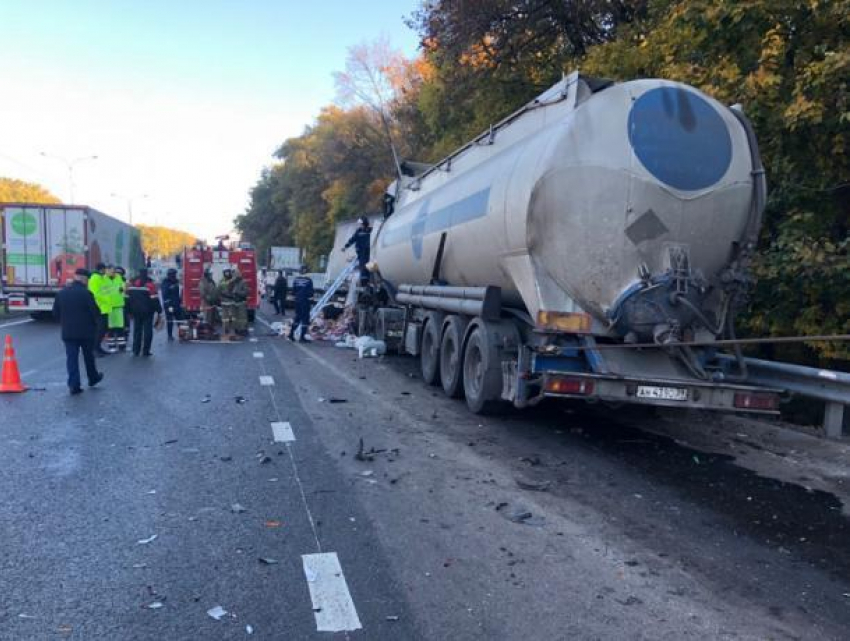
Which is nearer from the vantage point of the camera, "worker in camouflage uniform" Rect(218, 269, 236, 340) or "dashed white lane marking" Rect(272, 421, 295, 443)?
"dashed white lane marking" Rect(272, 421, 295, 443)

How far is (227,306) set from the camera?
57.5 ft

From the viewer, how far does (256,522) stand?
477 cm

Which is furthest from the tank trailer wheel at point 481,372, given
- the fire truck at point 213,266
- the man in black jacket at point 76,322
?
the fire truck at point 213,266

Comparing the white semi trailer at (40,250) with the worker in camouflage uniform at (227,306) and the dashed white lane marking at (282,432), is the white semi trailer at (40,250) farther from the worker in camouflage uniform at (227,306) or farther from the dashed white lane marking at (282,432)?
the dashed white lane marking at (282,432)

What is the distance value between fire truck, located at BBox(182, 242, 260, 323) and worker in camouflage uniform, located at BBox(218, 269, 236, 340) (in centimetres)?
364


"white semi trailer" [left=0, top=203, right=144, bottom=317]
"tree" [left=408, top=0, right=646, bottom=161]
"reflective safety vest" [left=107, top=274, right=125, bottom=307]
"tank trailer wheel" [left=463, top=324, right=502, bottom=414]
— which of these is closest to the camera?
"tank trailer wheel" [left=463, top=324, right=502, bottom=414]

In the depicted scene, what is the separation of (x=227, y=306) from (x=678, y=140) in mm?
13196

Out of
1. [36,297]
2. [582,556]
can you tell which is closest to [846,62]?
[582,556]

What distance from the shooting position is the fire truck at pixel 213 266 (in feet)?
70.6

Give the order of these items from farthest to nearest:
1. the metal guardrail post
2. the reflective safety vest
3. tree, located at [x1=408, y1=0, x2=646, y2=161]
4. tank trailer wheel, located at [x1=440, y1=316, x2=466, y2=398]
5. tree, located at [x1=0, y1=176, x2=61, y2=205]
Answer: tree, located at [x1=0, y1=176, x2=61, y2=205] < tree, located at [x1=408, y1=0, x2=646, y2=161] < the reflective safety vest < tank trailer wheel, located at [x1=440, y1=316, x2=466, y2=398] < the metal guardrail post

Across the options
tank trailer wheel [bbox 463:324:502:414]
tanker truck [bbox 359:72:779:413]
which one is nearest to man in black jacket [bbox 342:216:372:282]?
tank trailer wheel [bbox 463:324:502:414]

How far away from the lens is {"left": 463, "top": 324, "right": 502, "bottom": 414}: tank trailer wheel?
8.04 metres

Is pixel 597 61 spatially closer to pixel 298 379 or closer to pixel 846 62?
pixel 846 62

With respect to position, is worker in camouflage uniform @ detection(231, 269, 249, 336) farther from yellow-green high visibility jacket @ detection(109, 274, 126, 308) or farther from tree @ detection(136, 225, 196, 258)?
tree @ detection(136, 225, 196, 258)
